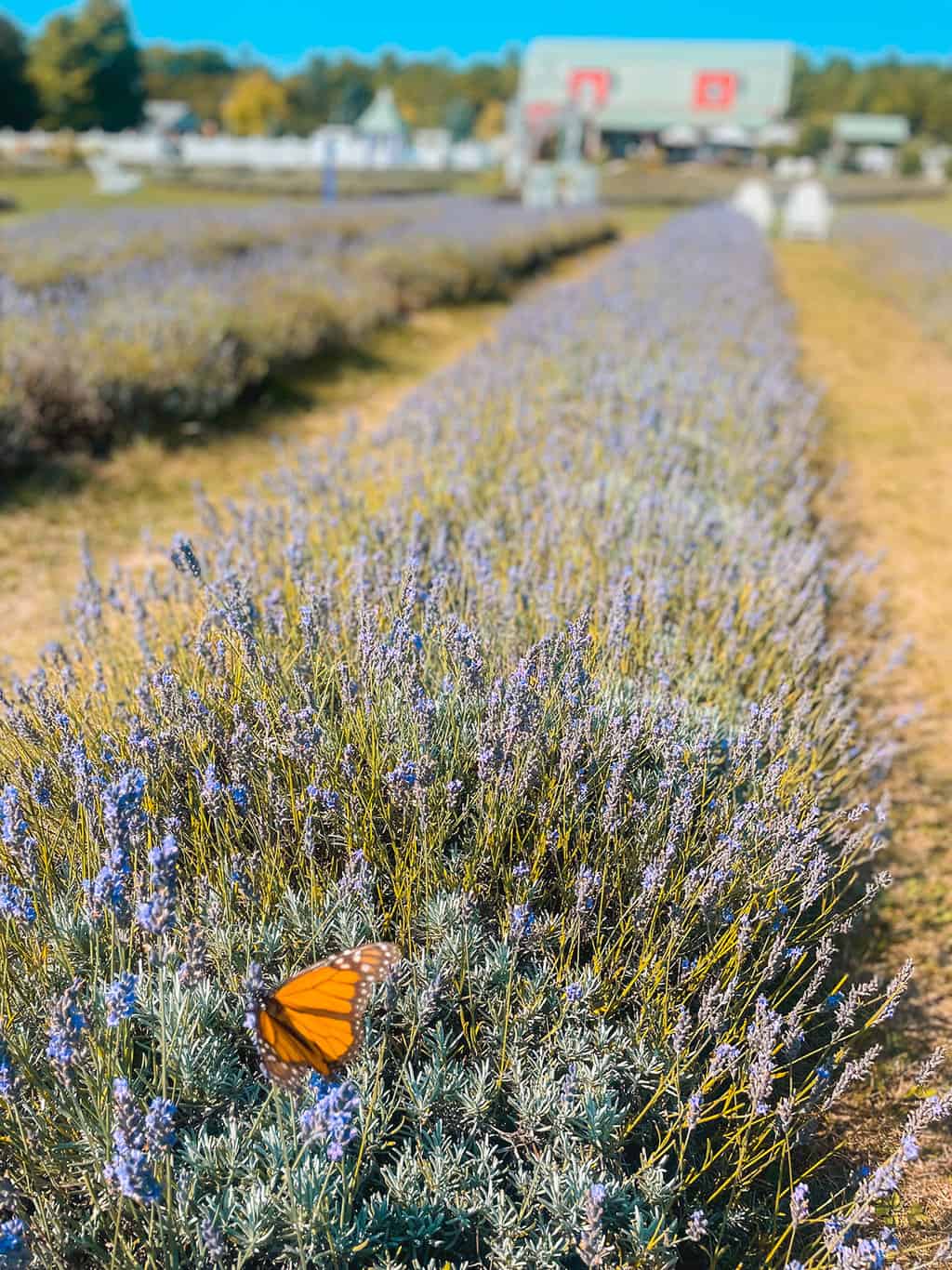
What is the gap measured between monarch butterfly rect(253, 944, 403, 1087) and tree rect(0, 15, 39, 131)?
196 ft

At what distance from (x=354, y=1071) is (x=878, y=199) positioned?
45996 millimetres

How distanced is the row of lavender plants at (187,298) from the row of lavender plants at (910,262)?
5728mm

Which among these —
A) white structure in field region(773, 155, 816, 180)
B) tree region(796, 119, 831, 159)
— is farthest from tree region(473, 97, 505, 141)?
white structure in field region(773, 155, 816, 180)

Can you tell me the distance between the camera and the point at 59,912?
1.60 metres

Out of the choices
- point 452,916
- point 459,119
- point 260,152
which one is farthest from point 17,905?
point 459,119

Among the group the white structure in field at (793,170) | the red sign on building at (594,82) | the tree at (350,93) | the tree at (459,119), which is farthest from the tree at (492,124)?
the red sign on building at (594,82)

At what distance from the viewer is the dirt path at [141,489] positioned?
13.3 ft

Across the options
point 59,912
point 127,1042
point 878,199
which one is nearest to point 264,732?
point 59,912

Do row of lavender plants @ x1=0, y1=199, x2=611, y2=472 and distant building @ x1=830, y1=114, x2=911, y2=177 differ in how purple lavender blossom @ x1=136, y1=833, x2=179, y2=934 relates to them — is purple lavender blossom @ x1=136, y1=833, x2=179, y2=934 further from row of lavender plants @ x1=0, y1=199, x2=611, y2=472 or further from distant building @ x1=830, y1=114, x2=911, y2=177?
distant building @ x1=830, y1=114, x2=911, y2=177

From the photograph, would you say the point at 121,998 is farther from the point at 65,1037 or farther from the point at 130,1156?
the point at 130,1156

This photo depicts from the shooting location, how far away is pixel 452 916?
1692mm

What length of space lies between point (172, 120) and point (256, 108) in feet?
64.4

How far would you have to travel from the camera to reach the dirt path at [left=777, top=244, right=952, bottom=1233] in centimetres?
219

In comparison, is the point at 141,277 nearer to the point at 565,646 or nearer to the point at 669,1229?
the point at 565,646
